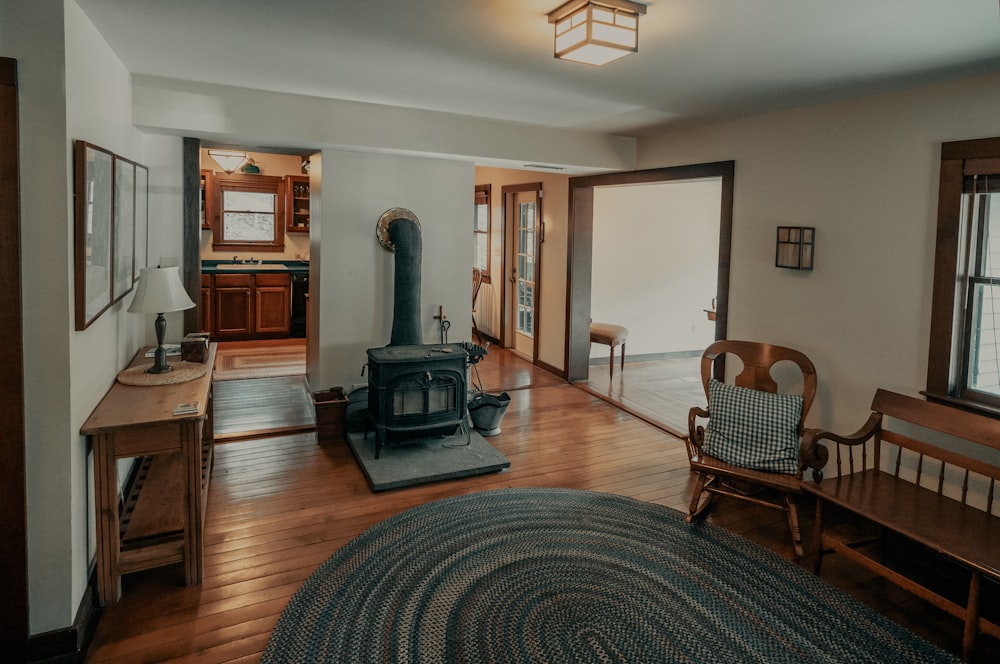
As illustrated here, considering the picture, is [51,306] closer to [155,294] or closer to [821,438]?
[155,294]

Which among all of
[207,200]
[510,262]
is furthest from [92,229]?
[207,200]

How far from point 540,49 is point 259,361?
5.24 meters

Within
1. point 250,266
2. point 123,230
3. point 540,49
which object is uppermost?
point 540,49

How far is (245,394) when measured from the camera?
5.76 m

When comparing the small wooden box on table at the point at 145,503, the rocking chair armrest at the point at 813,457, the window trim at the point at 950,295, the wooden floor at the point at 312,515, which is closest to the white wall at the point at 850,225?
the window trim at the point at 950,295

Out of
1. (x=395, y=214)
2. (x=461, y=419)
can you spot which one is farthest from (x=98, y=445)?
(x=395, y=214)

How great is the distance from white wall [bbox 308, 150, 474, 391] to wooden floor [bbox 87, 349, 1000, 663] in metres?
Result: 0.87

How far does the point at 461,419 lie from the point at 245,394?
93.9 inches

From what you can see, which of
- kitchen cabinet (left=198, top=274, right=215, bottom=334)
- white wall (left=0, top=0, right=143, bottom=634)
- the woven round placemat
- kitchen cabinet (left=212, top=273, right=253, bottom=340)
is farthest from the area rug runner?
white wall (left=0, top=0, right=143, bottom=634)

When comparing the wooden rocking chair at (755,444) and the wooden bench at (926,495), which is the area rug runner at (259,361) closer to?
the wooden rocking chair at (755,444)

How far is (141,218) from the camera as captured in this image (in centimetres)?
396

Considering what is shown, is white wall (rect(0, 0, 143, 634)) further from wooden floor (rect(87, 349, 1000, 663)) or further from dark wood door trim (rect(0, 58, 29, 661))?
wooden floor (rect(87, 349, 1000, 663))

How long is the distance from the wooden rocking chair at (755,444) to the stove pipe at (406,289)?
2.20 metres

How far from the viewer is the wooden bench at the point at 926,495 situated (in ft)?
8.27
